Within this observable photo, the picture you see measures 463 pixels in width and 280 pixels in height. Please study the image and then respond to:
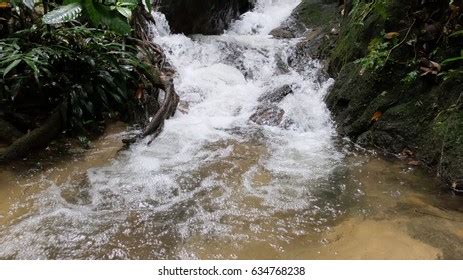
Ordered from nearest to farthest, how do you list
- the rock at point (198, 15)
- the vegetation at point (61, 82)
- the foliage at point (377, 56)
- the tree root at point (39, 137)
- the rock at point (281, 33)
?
the tree root at point (39, 137) < the vegetation at point (61, 82) < the foliage at point (377, 56) < the rock at point (198, 15) < the rock at point (281, 33)

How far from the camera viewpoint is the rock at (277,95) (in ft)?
19.6

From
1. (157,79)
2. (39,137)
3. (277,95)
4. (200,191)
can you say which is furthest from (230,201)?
(277,95)

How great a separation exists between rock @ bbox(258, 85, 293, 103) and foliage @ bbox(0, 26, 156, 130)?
6.73ft

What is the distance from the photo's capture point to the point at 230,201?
120 inches

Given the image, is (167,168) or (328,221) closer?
(328,221)

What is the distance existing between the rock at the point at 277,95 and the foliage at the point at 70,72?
2.05 m

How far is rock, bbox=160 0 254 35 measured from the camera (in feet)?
29.5

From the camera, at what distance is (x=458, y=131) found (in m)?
3.36

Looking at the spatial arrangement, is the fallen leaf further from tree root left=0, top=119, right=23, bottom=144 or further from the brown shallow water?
tree root left=0, top=119, right=23, bottom=144

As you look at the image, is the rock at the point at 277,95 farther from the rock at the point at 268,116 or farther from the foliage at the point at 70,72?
the foliage at the point at 70,72

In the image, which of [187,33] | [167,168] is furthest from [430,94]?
[187,33]

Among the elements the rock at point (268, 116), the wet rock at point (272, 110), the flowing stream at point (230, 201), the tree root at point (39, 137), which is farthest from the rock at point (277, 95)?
the tree root at point (39, 137)

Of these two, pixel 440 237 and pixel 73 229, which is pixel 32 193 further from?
pixel 440 237

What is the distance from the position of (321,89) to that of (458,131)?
2.97 metres
